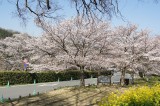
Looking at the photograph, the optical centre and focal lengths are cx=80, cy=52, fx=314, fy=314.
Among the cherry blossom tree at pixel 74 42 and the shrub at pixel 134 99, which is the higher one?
the cherry blossom tree at pixel 74 42

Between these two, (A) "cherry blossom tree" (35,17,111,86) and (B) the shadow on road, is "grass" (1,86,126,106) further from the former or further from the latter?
(A) "cherry blossom tree" (35,17,111,86)

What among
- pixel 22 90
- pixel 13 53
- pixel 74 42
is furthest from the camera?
pixel 13 53

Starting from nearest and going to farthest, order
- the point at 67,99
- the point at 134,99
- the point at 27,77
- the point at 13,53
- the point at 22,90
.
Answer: the point at 134,99, the point at 67,99, the point at 22,90, the point at 27,77, the point at 13,53

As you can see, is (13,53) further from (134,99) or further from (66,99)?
(134,99)

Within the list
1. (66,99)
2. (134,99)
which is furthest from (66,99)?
(134,99)

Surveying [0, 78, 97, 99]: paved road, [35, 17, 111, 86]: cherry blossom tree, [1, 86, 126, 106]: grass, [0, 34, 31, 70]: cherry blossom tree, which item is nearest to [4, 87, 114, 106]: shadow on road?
[1, 86, 126, 106]: grass

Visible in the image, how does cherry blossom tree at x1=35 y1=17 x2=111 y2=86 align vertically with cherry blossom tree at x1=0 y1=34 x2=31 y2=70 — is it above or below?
below

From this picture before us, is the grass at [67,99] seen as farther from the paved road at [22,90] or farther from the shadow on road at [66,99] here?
the paved road at [22,90]

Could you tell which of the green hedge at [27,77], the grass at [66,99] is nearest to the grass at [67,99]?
the grass at [66,99]

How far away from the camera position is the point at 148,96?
7.68m

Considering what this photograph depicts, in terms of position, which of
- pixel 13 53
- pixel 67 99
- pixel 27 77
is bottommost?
pixel 67 99

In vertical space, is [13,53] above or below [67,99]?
above

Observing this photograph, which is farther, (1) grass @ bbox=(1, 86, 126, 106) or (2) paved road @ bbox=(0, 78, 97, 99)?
(2) paved road @ bbox=(0, 78, 97, 99)

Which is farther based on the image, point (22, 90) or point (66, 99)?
point (22, 90)
